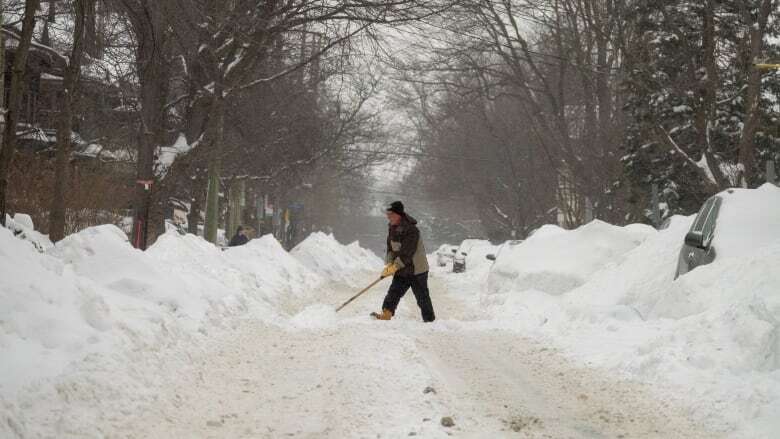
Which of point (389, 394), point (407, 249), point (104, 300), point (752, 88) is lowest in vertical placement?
point (389, 394)

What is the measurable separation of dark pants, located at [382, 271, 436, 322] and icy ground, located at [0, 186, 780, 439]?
30 centimetres

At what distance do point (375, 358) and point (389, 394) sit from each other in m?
1.53

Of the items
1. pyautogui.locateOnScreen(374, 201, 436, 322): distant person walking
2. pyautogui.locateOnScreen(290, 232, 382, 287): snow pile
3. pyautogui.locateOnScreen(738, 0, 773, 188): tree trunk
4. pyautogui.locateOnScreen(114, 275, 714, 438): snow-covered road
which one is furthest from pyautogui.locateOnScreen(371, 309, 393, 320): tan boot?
pyautogui.locateOnScreen(290, 232, 382, 287): snow pile

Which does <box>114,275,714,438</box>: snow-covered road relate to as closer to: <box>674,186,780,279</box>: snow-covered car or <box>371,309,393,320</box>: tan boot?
<box>371,309,393,320</box>: tan boot

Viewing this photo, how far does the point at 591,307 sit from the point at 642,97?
506 inches

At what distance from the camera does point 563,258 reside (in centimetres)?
1462

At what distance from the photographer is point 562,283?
13.8 m

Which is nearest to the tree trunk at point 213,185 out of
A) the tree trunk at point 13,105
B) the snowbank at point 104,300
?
the snowbank at point 104,300

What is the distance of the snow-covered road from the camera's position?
5031 millimetres

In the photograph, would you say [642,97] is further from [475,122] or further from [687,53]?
[475,122]

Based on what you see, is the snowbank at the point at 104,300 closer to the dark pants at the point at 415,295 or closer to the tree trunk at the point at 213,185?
the dark pants at the point at 415,295

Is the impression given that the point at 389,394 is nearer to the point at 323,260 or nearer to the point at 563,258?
the point at 563,258

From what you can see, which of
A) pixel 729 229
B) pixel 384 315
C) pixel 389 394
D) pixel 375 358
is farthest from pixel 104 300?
pixel 729 229

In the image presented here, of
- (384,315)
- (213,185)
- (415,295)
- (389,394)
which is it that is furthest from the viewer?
(213,185)
